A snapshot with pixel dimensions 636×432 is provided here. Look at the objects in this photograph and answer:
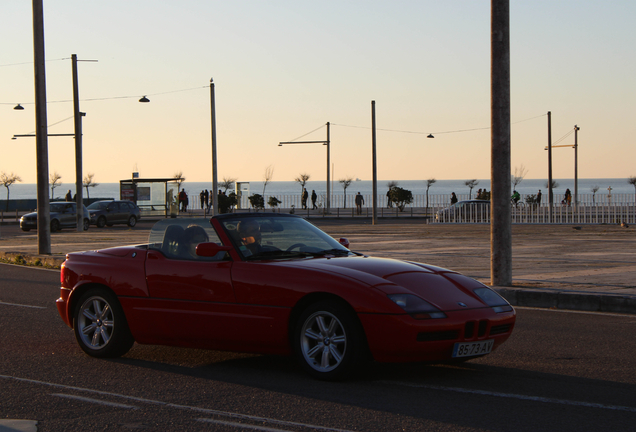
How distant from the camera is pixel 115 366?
22.6 feet

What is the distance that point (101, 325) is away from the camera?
286 inches

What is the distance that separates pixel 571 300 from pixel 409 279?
521 cm

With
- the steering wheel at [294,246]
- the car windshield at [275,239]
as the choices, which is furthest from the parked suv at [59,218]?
the steering wheel at [294,246]

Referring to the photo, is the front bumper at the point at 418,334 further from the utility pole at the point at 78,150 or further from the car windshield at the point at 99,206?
the car windshield at the point at 99,206

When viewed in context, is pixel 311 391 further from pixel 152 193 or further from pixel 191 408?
pixel 152 193

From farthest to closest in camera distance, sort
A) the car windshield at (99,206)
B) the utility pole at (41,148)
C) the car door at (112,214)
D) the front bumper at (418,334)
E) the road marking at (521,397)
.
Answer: the car windshield at (99,206) < the car door at (112,214) < the utility pole at (41,148) < the front bumper at (418,334) < the road marking at (521,397)

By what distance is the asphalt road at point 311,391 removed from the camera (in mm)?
4977

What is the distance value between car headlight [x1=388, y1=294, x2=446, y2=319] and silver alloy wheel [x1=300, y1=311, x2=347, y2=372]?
0.50m

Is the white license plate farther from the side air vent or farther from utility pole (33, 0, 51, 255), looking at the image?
utility pole (33, 0, 51, 255)

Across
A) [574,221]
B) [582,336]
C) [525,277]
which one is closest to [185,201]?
[574,221]

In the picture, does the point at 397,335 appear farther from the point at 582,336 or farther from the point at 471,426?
the point at 582,336

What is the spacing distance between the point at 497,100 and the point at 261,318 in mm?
6687

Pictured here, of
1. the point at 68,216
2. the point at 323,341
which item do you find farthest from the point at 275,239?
the point at 68,216

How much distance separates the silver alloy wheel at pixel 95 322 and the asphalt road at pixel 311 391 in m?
0.19
